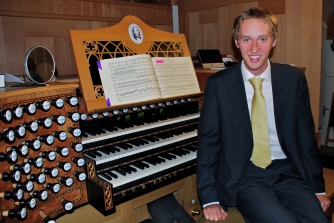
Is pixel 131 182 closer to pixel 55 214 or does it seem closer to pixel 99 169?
pixel 99 169

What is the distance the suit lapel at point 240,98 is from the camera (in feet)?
5.85

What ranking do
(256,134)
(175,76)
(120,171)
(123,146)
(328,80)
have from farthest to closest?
(328,80)
(175,76)
(123,146)
(120,171)
(256,134)

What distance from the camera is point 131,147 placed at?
2.11 meters

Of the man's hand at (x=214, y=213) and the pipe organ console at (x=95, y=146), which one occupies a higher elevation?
the pipe organ console at (x=95, y=146)

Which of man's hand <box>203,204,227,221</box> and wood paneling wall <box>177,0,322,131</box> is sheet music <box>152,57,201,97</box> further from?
wood paneling wall <box>177,0,322,131</box>

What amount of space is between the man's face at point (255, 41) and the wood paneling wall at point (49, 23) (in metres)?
1.52

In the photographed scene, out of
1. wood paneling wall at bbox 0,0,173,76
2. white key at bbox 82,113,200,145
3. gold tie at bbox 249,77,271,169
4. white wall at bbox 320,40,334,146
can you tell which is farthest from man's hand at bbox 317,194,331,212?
white wall at bbox 320,40,334,146

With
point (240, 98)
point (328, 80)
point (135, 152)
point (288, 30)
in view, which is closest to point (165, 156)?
point (135, 152)

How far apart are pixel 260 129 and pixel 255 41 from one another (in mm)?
479

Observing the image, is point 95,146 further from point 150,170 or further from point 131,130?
point 150,170

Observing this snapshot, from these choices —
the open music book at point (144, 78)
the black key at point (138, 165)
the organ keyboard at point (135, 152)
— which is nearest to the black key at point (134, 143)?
the organ keyboard at point (135, 152)

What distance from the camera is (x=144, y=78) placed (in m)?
2.16

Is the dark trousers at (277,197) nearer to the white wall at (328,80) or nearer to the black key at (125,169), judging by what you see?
the black key at (125,169)

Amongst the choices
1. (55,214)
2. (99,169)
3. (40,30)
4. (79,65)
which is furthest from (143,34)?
(55,214)
